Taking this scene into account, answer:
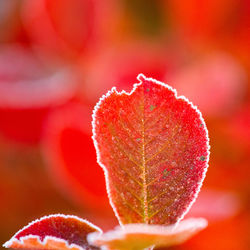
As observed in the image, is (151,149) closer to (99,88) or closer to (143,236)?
(143,236)

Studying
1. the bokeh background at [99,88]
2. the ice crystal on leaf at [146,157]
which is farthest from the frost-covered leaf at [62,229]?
the bokeh background at [99,88]

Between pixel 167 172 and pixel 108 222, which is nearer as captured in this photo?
pixel 167 172

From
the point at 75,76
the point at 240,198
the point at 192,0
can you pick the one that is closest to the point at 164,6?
the point at 192,0

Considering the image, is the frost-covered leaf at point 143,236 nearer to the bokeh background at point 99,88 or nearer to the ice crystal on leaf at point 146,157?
the ice crystal on leaf at point 146,157

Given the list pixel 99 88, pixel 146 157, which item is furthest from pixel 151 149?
pixel 99 88

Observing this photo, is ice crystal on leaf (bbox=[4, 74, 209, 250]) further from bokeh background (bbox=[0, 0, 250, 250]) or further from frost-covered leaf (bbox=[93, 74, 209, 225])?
bokeh background (bbox=[0, 0, 250, 250])

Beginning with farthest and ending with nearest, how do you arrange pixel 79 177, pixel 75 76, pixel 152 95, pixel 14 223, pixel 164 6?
pixel 164 6, pixel 75 76, pixel 14 223, pixel 79 177, pixel 152 95

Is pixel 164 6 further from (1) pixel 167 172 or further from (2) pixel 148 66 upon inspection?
(1) pixel 167 172
